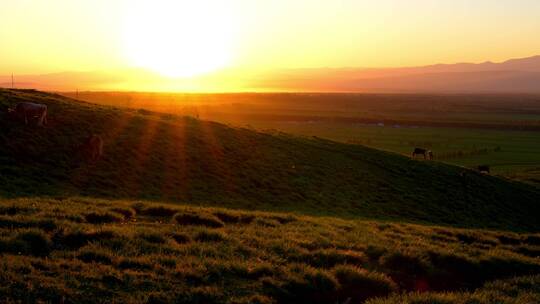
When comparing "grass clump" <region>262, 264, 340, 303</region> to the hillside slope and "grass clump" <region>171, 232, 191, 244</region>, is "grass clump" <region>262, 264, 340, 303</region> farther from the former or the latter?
the hillside slope

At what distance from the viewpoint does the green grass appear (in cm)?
1007

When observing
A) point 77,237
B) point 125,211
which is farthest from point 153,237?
point 125,211

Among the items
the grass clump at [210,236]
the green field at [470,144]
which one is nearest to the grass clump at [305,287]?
the grass clump at [210,236]

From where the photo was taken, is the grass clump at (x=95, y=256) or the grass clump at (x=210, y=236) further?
the grass clump at (x=210, y=236)

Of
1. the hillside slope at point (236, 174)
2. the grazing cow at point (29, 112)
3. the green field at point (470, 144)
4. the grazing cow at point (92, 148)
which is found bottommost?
the green field at point (470, 144)

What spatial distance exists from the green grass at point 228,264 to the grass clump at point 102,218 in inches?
13.3

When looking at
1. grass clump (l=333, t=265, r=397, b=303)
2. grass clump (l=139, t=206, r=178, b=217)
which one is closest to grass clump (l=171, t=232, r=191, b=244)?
grass clump (l=139, t=206, r=178, b=217)

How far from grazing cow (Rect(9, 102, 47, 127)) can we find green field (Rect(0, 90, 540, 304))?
0.87 metres

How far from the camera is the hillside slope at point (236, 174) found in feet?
93.4

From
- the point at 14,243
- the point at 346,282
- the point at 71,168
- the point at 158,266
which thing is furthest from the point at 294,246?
the point at 71,168

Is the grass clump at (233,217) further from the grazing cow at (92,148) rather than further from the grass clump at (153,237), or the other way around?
the grazing cow at (92,148)

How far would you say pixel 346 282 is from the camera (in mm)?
12055

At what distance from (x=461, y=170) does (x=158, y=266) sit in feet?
155

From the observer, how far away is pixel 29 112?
3388cm
